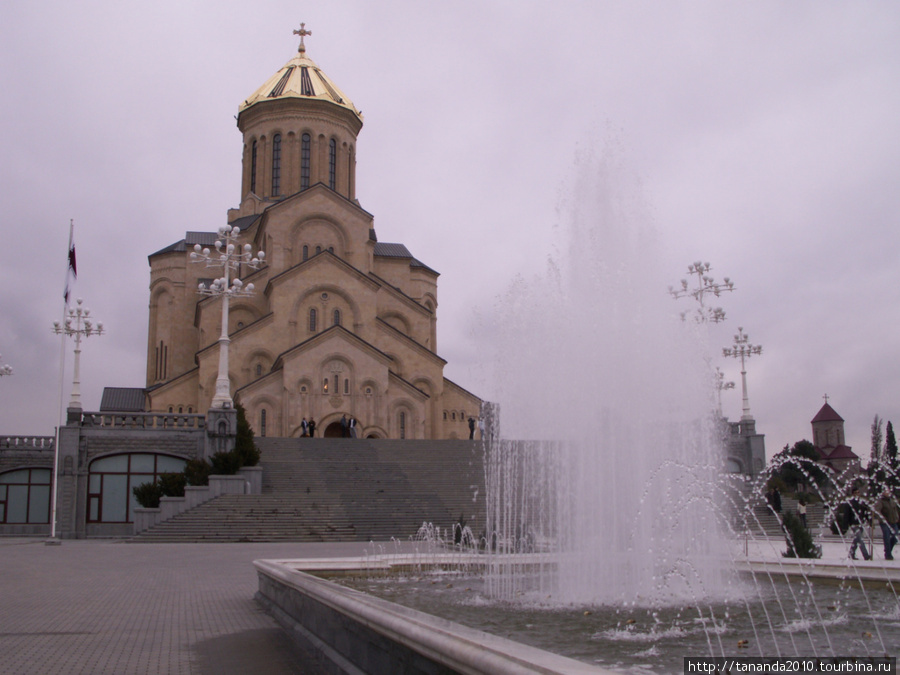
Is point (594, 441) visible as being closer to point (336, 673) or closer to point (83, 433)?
point (336, 673)

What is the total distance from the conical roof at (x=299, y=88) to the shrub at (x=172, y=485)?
91.1 feet

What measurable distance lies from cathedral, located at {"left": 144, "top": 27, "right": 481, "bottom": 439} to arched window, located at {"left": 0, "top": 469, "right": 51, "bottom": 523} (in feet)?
27.9

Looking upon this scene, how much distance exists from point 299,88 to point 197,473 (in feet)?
95.6

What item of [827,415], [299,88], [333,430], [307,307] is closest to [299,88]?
[299,88]

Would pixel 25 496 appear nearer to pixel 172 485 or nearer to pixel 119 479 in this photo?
pixel 119 479

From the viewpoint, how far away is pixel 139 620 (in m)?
9.38

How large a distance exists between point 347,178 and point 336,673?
142 ft

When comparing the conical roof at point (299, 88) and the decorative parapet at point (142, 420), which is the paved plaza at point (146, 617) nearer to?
the decorative parapet at point (142, 420)

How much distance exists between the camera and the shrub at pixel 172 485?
2442cm

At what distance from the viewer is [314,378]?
3634 cm

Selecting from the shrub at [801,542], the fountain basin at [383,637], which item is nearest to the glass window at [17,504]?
the fountain basin at [383,637]

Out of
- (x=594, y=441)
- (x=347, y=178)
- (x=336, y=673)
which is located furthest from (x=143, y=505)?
(x=347, y=178)

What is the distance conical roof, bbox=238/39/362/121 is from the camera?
46.9 meters

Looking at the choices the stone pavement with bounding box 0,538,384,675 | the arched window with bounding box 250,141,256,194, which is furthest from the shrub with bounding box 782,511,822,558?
the arched window with bounding box 250,141,256,194
